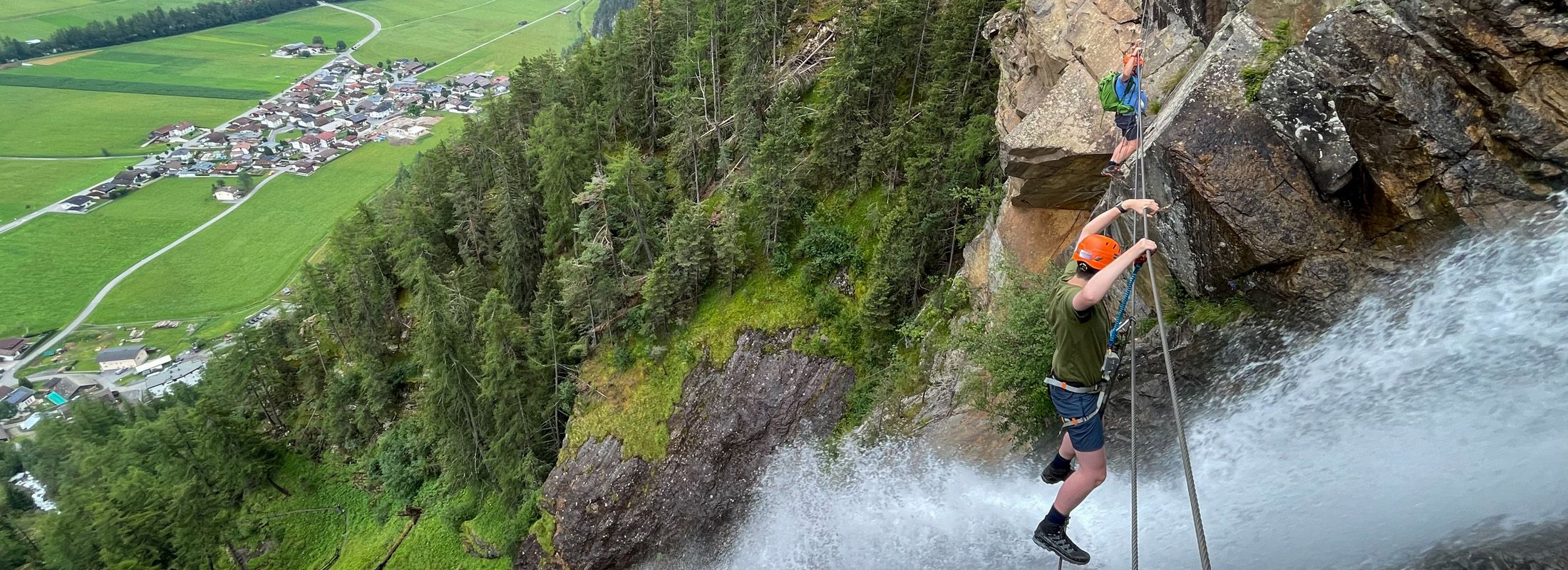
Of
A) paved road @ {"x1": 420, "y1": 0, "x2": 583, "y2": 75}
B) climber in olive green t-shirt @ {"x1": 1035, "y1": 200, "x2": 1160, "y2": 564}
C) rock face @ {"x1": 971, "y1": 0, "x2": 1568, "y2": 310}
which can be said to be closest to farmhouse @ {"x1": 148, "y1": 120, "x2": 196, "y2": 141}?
paved road @ {"x1": 420, "y1": 0, "x2": 583, "y2": 75}

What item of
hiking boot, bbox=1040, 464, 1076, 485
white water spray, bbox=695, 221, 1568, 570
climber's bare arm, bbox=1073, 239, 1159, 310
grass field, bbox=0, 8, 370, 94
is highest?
grass field, bbox=0, 8, 370, 94

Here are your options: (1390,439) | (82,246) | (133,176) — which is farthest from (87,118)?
(1390,439)

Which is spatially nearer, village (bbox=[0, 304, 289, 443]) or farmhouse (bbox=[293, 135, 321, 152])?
village (bbox=[0, 304, 289, 443])

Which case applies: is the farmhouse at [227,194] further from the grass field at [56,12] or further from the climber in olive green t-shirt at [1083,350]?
the climber in olive green t-shirt at [1083,350]

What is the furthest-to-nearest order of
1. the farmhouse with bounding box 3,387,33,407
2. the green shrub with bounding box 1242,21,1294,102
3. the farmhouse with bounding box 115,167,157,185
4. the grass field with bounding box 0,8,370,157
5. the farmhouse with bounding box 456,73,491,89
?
the farmhouse with bounding box 456,73,491,89 < the grass field with bounding box 0,8,370,157 < the farmhouse with bounding box 115,167,157,185 < the farmhouse with bounding box 3,387,33,407 < the green shrub with bounding box 1242,21,1294,102

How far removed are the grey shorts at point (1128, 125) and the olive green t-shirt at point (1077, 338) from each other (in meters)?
6.74

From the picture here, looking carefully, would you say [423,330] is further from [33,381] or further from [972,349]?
[33,381]

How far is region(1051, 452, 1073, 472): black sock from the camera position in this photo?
33.8 feet

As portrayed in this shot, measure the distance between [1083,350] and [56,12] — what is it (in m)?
248

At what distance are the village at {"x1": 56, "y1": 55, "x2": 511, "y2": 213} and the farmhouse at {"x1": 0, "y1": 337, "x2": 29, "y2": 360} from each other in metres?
32.6

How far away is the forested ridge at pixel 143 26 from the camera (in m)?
145

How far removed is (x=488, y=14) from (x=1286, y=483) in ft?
730

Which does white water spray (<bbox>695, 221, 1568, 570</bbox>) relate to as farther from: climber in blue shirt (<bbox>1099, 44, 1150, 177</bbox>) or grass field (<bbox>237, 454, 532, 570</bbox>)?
grass field (<bbox>237, 454, 532, 570</bbox>)

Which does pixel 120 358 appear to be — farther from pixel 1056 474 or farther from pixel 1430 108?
pixel 1430 108
